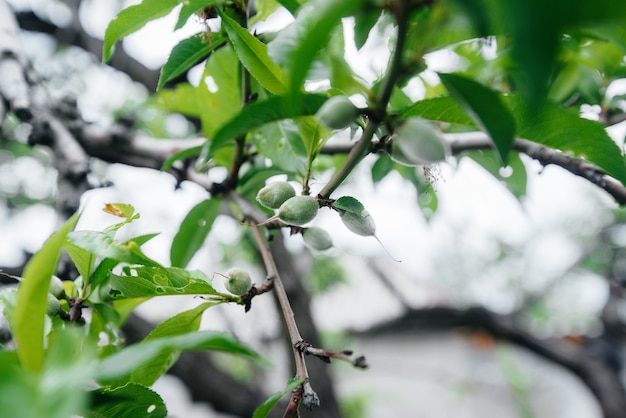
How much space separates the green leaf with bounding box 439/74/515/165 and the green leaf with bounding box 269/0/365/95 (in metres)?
0.09

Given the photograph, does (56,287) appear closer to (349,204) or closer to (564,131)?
(349,204)

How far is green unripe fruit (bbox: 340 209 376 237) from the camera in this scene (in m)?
0.50

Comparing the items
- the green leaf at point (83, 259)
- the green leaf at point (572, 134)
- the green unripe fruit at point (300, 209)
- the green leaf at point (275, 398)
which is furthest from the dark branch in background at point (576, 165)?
the green leaf at point (83, 259)

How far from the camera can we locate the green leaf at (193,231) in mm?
775

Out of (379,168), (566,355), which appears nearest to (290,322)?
(379,168)

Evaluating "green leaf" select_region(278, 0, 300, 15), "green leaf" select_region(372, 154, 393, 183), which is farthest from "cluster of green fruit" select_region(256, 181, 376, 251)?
"green leaf" select_region(372, 154, 393, 183)

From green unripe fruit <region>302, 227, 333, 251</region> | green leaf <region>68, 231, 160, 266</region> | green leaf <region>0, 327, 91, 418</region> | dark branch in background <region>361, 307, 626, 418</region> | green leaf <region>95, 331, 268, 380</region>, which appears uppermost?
green leaf <region>0, 327, 91, 418</region>

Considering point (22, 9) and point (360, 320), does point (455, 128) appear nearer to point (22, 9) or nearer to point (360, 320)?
point (22, 9)

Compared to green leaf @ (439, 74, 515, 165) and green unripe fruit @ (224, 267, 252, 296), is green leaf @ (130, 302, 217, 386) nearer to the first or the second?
green unripe fruit @ (224, 267, 252, 296)

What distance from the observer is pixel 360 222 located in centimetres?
51

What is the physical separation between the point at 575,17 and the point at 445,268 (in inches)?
445

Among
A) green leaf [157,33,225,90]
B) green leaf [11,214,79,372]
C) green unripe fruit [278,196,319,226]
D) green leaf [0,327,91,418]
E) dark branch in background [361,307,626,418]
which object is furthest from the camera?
dark branch in background [361,307,626,418]

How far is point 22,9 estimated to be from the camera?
5.93 ft

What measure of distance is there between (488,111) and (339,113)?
11cm
